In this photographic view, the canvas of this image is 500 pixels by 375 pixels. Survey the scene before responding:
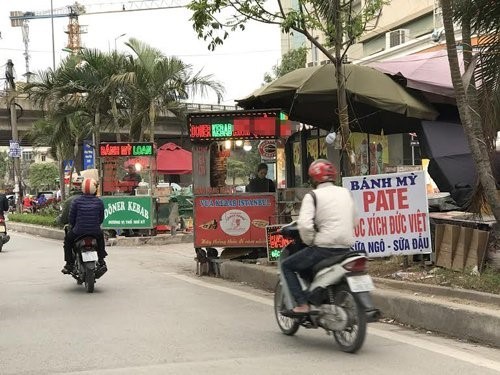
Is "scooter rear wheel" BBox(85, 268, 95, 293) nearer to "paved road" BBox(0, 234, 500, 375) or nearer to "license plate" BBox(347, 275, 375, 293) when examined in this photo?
"paved road" BBox(0, 234, 500, 375)

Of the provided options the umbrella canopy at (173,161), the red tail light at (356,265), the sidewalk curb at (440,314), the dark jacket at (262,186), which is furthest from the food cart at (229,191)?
the umbrella canopy at (173,161)

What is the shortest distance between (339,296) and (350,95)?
20.2 ft

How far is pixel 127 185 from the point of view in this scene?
1852cm

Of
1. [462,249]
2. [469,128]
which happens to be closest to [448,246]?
[462,249]

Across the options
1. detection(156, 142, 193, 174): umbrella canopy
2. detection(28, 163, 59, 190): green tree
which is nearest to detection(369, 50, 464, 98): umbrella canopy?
detection(156, 142, 193, 174): umbrella canopy

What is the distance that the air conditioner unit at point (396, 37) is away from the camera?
25.7m

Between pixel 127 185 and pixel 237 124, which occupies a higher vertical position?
pixel 237 124

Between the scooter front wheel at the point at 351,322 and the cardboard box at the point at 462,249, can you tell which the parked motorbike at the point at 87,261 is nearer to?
the scooter front wheel at the point at 351,322

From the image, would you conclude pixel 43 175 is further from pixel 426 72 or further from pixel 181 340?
pixel 181 340

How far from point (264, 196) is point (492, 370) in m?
6.21

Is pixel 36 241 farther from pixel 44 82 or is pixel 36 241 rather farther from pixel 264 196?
pixel 264 196

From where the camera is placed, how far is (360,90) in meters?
10.9

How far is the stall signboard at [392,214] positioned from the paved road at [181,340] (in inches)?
56.6

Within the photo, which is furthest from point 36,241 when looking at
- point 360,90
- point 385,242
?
point 385,242
